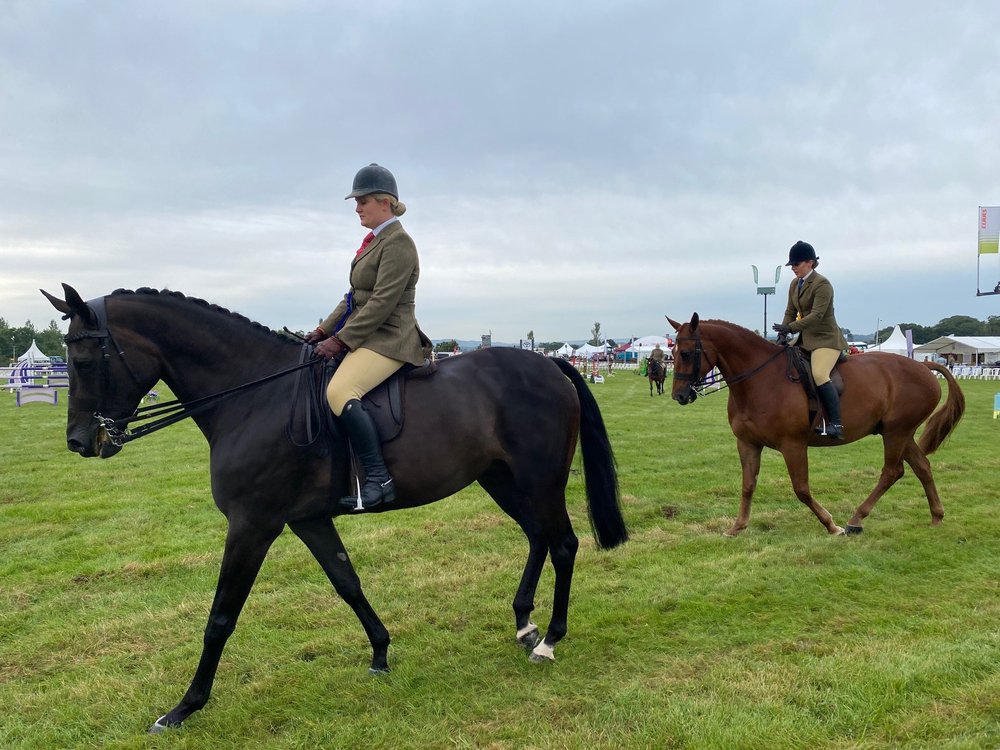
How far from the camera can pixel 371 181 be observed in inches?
166

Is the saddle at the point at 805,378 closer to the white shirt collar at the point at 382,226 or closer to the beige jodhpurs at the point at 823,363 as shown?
the beige jodhpurs at the point at 823,363

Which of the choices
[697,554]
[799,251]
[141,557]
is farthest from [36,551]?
[799,251]

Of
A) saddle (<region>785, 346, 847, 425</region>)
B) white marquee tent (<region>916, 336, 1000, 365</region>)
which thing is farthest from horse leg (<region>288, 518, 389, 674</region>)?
white marquee tent (<region>916, 336, 1000, 365</region>)

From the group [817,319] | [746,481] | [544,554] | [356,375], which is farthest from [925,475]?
[356,375]

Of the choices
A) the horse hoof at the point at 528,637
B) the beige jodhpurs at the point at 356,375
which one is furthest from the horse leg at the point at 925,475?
the beige jodhpurs at the point at 356,375

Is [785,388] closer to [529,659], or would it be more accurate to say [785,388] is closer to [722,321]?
[722,321]

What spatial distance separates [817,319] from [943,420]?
8.70ft

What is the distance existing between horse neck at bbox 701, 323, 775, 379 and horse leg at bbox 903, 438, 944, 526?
8.15ft

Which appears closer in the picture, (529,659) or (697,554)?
(529,659)

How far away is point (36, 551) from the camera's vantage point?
701 centimetres

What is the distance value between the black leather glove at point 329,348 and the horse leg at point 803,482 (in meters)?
5.63

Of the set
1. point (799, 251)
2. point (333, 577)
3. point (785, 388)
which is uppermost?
point (799, 251)

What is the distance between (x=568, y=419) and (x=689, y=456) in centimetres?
865

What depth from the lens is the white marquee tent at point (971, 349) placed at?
58500 millimetres
